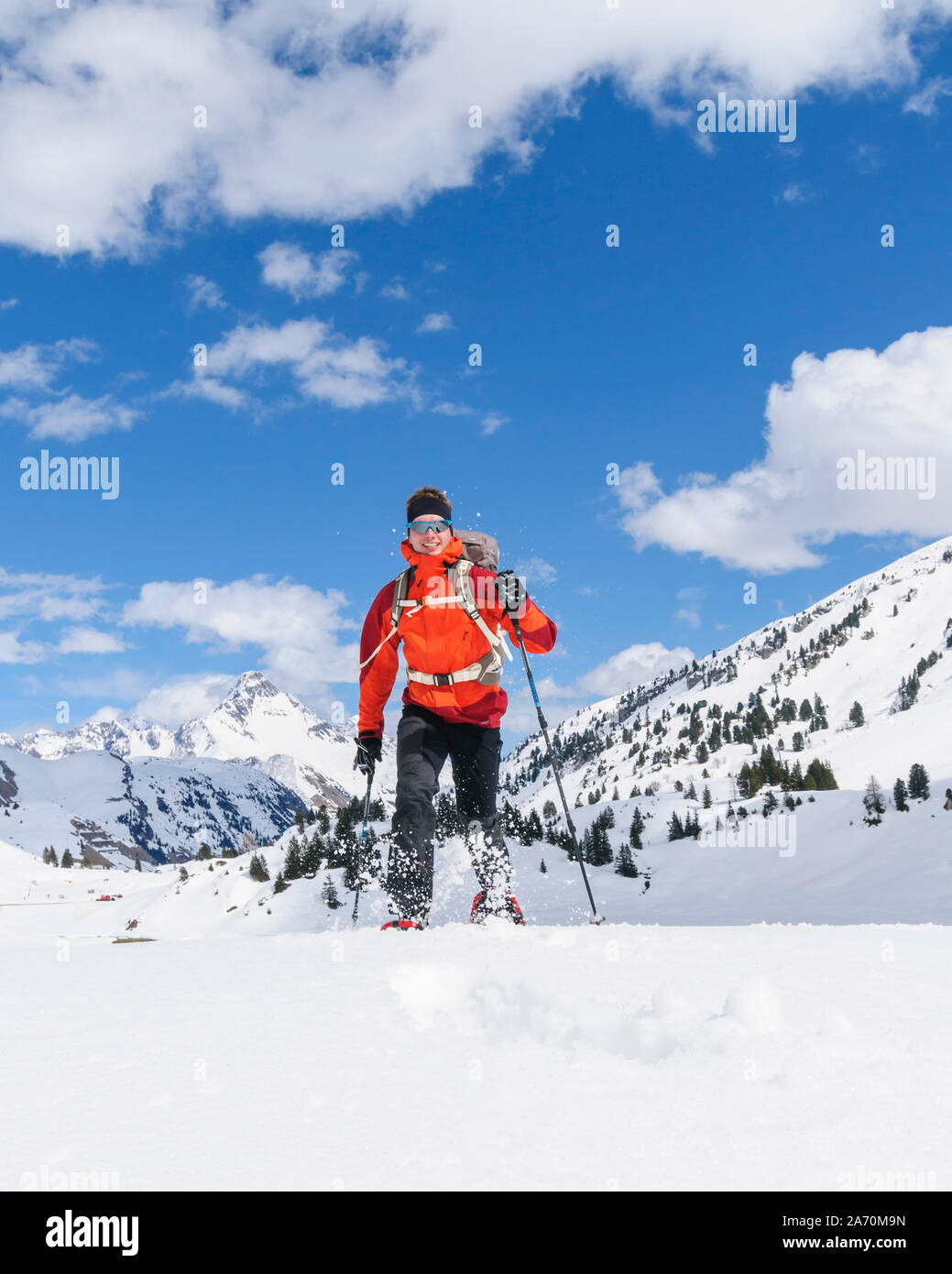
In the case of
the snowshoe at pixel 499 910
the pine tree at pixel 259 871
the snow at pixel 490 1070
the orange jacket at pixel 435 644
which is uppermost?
the orange jacket at pixel 435 644

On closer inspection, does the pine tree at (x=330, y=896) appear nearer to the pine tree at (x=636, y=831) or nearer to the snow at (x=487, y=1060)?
the pine tree at (x=636, y=831)

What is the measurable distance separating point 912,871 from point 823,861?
1330 centimetres

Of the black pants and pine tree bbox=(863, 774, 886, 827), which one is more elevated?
the black pants

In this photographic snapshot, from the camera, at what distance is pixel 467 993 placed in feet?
12.7

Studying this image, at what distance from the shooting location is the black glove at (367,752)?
8.38m

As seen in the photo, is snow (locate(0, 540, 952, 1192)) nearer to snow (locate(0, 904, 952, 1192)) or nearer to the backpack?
snow (locate(0, 904, 952, 1192))

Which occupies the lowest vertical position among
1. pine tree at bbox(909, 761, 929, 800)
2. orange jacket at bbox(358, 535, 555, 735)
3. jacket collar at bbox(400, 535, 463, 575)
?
pine tree at bbox(909, 761, 929, 800)

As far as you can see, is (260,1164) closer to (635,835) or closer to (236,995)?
(236,995)

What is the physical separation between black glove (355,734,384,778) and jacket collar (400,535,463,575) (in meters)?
1.82

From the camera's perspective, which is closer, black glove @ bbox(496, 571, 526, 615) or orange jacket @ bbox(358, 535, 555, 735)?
orange jacket @ bbox(358, 535, 555, 735)

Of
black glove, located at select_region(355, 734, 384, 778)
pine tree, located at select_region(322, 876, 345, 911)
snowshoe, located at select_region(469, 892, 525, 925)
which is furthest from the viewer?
pine tree, located at select_region(322, 876, 345, 911)

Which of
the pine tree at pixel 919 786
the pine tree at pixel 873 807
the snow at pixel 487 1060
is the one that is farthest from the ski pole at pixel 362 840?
the pine tree at pixel 919 786

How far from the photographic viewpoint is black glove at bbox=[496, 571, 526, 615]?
315 inches

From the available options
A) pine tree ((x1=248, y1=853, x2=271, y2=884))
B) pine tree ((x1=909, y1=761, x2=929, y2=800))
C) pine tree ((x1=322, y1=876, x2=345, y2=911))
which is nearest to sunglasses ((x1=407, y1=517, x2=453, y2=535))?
pine tree ((x1=322, y1=876, x2=345, y2=911))
